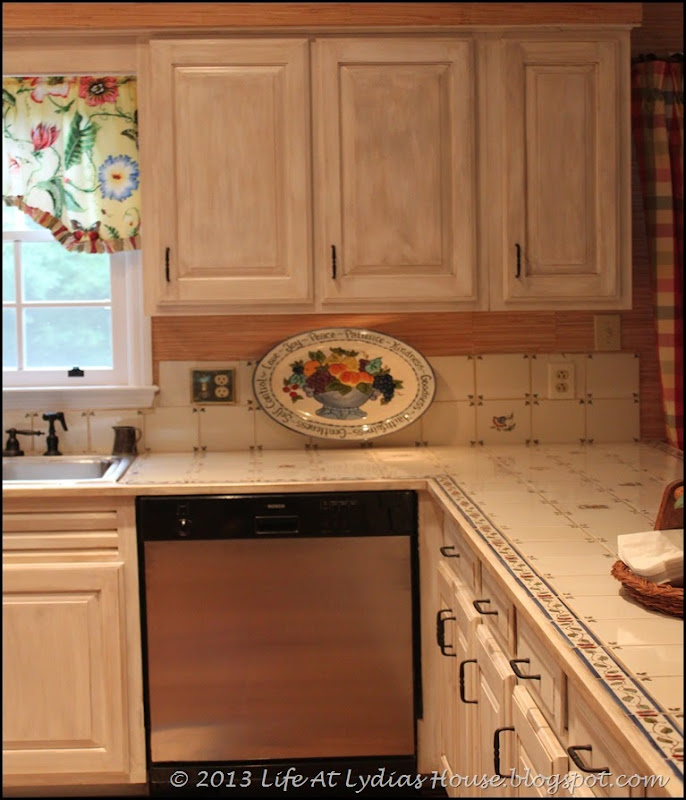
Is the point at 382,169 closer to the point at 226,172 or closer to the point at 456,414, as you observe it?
the point at 226,172

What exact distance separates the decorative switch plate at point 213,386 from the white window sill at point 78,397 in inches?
4.8

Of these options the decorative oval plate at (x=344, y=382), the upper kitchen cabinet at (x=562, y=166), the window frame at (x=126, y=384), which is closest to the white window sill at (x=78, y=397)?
the window frame at (x=126, y=384)

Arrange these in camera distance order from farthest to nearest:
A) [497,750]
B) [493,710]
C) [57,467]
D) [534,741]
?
[57,467]
[493,710]
[497,750]
[534,741]

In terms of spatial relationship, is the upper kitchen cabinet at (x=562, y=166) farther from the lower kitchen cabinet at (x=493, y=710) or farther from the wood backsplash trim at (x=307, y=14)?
the lower kitchen cabinet at (x=493, y=710)

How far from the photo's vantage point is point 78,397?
10.9 ft

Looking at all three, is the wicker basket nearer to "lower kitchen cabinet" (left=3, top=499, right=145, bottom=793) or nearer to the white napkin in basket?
the white napkin in basket

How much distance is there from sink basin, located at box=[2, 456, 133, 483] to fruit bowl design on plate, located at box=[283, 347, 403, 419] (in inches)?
22.2

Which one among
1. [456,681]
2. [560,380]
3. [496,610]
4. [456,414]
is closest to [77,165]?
[456,414]

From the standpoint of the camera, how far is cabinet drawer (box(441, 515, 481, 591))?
86.8 inches

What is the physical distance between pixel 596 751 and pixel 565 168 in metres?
2.00

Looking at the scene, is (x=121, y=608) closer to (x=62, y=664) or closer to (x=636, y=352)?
(x=62, y=664)

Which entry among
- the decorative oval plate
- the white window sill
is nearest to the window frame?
the white window sill

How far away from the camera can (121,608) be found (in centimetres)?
281

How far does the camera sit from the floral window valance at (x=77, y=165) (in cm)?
323
